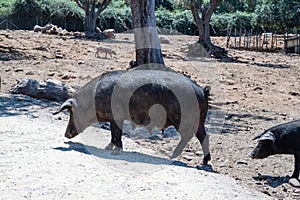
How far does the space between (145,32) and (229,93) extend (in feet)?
10.4

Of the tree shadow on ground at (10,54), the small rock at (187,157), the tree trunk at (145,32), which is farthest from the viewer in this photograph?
the tree shadow on ground at (10,54)

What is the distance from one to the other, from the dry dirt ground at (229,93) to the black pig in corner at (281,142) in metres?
Result: 0.31

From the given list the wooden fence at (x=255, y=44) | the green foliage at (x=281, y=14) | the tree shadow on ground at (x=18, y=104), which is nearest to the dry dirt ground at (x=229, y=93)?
the tree shadow on ground at (x=18, y=104)

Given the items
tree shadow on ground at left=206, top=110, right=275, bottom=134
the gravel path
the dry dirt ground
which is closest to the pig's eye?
the dry dirt ground

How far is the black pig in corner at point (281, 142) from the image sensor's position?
705cm

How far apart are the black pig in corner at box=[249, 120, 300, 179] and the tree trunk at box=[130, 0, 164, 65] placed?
5537 millimetres

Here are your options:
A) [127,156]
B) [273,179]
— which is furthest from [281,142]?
[127,156]

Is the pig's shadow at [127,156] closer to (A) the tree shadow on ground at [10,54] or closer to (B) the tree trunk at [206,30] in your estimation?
(A) the tree shadow on ground at [10,54]

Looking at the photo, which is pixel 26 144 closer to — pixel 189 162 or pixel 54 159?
pixel 54 159

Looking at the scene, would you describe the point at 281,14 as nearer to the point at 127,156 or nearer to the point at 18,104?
the point at 18,104

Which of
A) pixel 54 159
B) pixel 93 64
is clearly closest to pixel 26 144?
pixel 54 159

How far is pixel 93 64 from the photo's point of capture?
16.1m

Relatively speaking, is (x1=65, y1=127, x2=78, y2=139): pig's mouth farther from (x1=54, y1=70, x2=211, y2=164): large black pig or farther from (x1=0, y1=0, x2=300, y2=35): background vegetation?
(x1=0, y1=0, x2=300, y2=35): background vegetation

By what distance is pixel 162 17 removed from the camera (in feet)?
156
